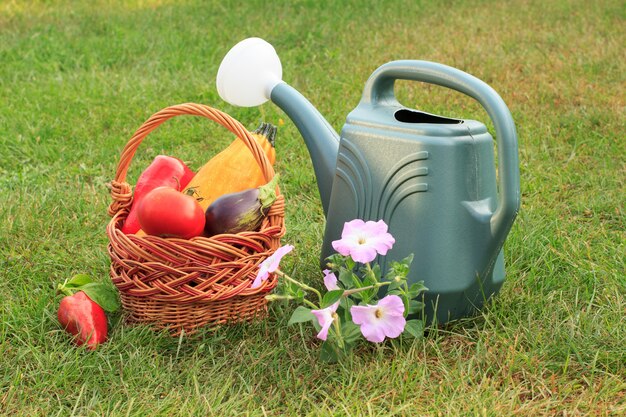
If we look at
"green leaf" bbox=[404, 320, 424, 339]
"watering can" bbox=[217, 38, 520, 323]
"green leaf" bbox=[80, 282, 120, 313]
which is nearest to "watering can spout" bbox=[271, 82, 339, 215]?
"watering can" bbox=[217, 38, 520, 323]

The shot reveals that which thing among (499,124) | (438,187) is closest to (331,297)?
(438,187)

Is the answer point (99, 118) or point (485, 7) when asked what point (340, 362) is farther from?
point (485, 7)

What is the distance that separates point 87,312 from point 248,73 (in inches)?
28.0

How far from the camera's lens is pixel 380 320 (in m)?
1.57

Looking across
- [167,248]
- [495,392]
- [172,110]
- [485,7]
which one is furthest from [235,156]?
[485,7]

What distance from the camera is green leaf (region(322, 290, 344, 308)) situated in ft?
4.98

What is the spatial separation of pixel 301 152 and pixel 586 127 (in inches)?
46.7

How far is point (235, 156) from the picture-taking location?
6.32 ft

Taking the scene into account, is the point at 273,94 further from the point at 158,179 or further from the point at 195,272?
the point at 195,272

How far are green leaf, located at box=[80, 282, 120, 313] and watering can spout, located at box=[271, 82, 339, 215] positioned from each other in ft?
1.89

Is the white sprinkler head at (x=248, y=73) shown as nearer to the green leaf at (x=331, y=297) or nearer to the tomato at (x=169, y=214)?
the tomato at (x=169, y=214)

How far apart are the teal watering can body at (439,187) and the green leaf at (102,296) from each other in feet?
1.96

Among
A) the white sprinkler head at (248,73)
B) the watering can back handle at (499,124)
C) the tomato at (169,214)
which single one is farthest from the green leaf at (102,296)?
the watering can back handle at (499,124)

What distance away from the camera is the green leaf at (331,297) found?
1518 mm
